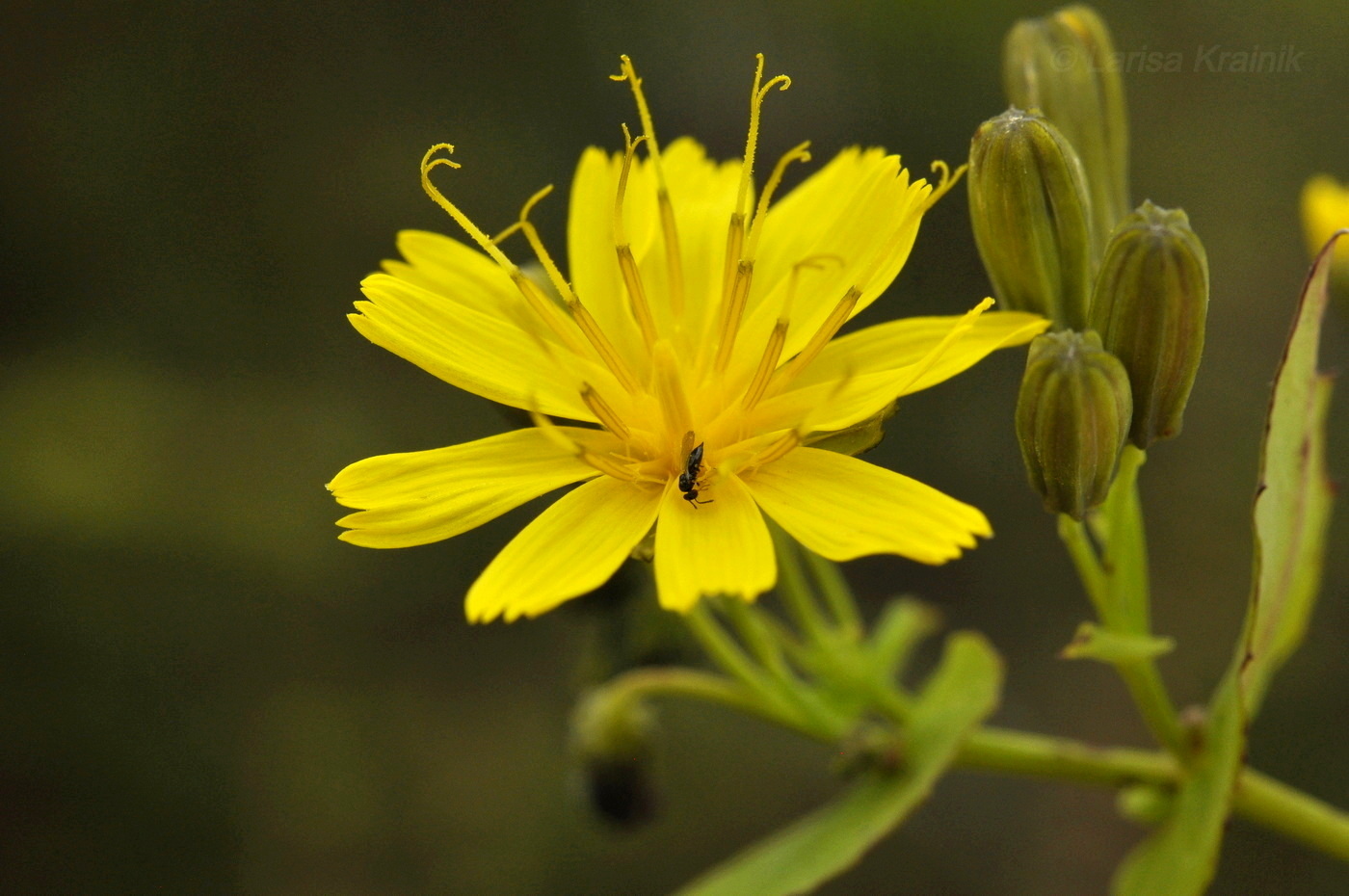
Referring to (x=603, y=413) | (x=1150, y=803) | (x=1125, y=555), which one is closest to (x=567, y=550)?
→ (x=603, y=413)

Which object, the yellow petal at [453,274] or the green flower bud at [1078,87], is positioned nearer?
the yellow petal at [453,274]

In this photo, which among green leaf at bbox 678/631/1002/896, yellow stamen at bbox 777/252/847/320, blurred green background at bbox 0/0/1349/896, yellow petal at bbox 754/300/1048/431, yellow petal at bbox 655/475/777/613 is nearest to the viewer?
yellow petal at bbox 655/475/777/613

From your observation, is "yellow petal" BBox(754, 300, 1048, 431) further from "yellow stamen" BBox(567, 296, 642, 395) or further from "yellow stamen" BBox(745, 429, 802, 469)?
"yellow stamen" BBox(567, 296, 642, 395)

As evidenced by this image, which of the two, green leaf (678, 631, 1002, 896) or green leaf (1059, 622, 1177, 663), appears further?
green leaf (678, 631, 1002, 896)

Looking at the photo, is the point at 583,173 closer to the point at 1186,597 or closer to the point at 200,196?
the point at 200,196

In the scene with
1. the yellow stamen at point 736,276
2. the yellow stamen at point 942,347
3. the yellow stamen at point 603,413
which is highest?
the yellow stamen at point 736,276

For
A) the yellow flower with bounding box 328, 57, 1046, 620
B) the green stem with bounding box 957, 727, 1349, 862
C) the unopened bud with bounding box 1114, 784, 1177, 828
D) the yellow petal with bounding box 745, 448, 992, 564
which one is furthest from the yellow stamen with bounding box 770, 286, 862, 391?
the unopened bud with bounding box 1114, 784, 1177, 828

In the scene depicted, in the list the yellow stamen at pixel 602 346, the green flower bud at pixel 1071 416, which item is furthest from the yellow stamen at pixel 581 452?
the green flower bud at pixel 1071 416

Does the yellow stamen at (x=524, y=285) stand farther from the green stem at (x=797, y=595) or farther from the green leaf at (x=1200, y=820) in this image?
the green leaf at (x=1200, y=820)
